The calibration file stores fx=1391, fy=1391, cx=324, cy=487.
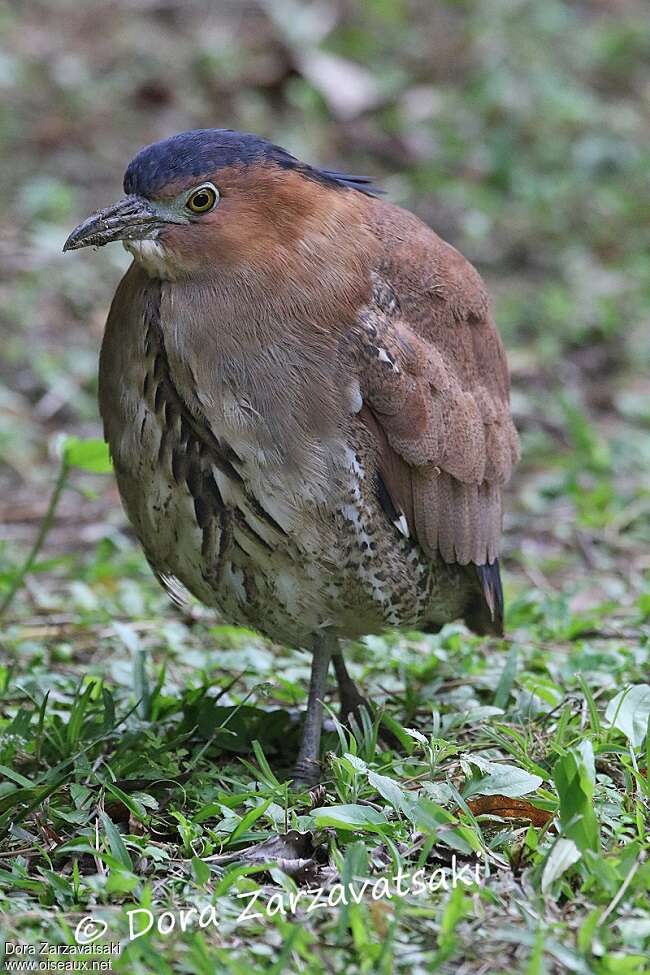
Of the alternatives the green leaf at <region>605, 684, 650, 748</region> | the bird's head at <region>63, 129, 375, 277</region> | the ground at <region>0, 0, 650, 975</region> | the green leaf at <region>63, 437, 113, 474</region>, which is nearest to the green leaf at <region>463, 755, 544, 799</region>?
the ground at <region>0, 0, 650, 975</region>

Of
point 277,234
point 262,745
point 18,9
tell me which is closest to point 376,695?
point 262,745

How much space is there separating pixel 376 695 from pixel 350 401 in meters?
1.36

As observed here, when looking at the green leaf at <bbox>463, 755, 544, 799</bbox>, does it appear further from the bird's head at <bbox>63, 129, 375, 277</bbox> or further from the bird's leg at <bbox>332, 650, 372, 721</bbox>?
the bird's head at <bbox>63, 129, 375, 277</bbox>

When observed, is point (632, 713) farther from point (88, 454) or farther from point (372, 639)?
point (88, 454)

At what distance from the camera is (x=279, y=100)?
412 inches

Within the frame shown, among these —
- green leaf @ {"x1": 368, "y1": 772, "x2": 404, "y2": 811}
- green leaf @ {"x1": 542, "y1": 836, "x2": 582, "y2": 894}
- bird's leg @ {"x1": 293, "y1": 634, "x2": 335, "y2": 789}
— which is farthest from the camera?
bird's leg @ {"x1": 293, "y1": 634, "x2": 335, "y2": 789}

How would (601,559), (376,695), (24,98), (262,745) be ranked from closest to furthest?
(262,745) → (376,695) → (601,559) → (24,98)

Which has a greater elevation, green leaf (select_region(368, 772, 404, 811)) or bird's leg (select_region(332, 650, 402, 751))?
bird's leg (select_region(332, 650, 402, 751))

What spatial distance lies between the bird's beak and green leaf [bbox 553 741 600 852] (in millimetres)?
1870

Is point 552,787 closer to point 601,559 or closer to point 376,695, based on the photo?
point 376,695

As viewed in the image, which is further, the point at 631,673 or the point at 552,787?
the point at 631,673

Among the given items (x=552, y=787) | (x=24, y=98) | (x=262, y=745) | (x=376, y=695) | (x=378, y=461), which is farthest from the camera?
(x=24, y=98)

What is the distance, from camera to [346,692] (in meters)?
4.80

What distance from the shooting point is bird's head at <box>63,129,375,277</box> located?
4.00m
